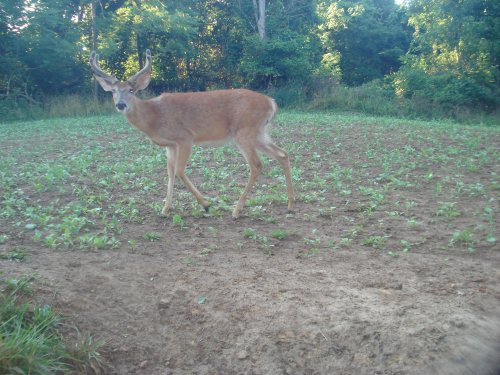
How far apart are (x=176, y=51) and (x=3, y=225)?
21.3 meters

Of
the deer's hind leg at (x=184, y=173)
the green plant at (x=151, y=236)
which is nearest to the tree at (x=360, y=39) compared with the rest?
the deer's hind leg at (x=184, y=173)

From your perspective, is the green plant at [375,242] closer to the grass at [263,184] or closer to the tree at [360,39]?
the grass at [263,184]

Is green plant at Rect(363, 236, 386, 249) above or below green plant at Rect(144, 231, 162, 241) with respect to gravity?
above

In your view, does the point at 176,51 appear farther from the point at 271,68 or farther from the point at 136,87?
the point at 136,87

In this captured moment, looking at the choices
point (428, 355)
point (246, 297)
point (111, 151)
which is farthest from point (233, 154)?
point (428, 355)

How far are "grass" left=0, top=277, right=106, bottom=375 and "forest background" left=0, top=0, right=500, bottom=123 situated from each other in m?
18.9

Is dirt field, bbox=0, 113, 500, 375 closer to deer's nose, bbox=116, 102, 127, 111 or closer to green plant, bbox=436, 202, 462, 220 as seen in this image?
green plant, bbox=436, 202, 462, 220

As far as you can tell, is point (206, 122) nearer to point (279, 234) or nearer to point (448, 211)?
point (279, 234)

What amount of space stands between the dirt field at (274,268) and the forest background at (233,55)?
14.6m

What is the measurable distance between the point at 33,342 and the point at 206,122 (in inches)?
174

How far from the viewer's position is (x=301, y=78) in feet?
85.1

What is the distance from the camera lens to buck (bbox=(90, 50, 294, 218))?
7129 mm

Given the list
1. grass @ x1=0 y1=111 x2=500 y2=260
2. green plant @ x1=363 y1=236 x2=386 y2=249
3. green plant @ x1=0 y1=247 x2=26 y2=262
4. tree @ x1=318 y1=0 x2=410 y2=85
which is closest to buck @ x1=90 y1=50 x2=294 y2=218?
grass @ x1=0 y1=111 x2=500 y2=260

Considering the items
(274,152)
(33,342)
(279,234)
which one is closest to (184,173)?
(274,152)
